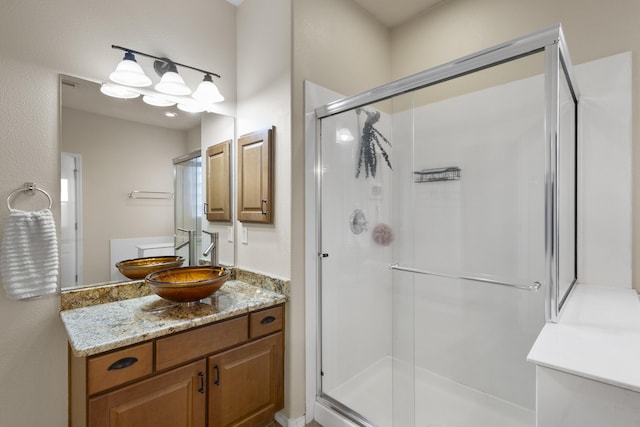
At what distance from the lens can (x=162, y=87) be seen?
1.91 meters

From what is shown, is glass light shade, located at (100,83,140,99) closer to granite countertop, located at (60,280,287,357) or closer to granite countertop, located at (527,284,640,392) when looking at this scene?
granite countertop, located at (60,280,287,357)

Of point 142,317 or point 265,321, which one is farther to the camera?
point 265,321

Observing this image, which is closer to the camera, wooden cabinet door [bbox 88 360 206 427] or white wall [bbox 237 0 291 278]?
wooden cabinet door [bbox 88 360 206 427]

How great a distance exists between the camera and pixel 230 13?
92.0 inches

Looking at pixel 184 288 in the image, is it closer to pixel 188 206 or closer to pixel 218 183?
pixel 188 206

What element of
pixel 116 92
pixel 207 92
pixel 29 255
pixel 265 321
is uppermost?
pixel 207 92

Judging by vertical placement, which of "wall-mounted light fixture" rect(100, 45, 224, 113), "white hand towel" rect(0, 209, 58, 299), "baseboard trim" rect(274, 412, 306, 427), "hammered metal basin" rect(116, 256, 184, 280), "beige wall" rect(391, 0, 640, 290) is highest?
"beige wall" rect(391, 0, 640, 290)

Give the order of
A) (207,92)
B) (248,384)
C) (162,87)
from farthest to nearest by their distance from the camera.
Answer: (207,92)
(162,87)
(248,384)

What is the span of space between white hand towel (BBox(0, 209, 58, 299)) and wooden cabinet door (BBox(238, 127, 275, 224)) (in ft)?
3.48

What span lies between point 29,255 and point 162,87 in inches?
44.8

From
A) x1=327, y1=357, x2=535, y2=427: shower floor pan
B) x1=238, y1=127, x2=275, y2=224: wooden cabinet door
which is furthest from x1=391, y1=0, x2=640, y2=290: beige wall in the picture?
x1=238, y1=127, x2=275, y2=224: wooden cabinet door

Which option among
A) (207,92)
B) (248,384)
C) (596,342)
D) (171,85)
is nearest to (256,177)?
(207,92)

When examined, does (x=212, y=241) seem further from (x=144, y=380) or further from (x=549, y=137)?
(x=549, y=137)

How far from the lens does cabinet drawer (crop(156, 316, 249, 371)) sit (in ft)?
4.73
